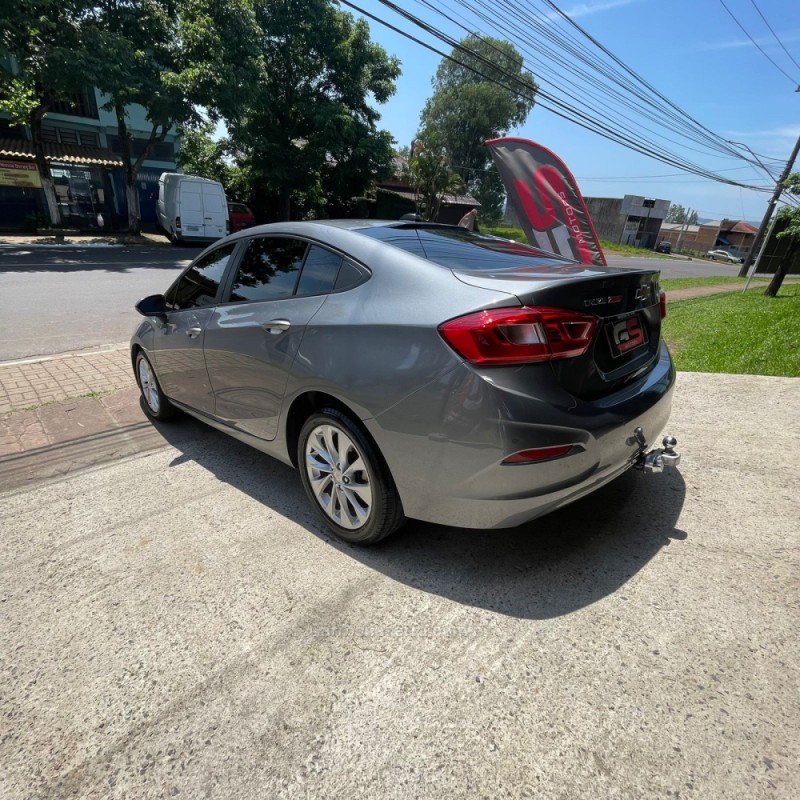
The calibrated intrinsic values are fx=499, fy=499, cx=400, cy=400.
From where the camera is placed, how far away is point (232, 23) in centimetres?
1695

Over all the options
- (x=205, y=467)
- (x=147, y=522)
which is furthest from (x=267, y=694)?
(x=205, y=467)

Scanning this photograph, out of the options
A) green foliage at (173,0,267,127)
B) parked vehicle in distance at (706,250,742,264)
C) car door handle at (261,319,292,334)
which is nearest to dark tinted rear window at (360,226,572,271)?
car door handle at (261,319,292,334)

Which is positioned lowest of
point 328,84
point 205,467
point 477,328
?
point 205,467

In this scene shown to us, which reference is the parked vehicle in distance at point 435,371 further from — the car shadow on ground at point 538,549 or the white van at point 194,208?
the white van at point 194,208

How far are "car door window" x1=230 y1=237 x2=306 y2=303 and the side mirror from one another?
36.3 inches

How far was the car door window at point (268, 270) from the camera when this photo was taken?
280 centimetres

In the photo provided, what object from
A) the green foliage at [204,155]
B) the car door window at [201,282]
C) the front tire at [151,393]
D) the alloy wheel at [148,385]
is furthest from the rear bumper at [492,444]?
the green foliage at [204,155]

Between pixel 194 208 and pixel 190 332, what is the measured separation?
17592mm

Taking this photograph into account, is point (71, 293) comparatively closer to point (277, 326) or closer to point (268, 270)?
point (268, 270)

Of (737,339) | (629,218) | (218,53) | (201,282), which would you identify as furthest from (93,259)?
(629,218)

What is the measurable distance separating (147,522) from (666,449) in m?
2.85

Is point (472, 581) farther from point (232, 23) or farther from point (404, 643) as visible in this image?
point (232, 23)

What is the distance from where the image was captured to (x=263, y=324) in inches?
108

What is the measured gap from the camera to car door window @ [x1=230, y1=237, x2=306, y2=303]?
2.80m
